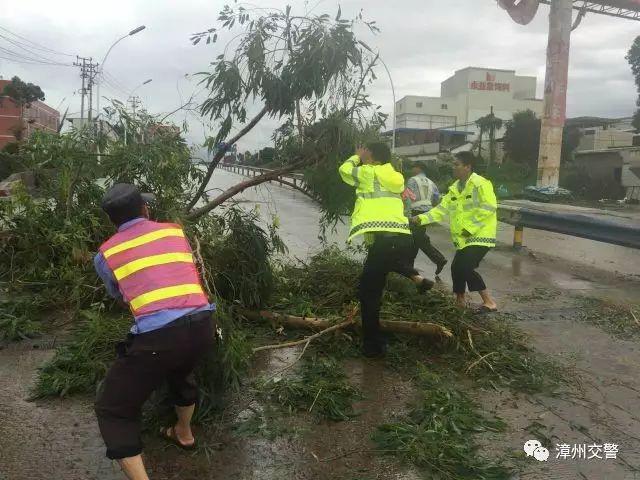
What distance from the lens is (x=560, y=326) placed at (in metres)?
5.78

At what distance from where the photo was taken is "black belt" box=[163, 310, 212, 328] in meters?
2.62

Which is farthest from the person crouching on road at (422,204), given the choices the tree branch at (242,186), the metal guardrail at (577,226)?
the tree branch at (242,186)

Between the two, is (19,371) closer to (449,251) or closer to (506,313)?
(506,313)

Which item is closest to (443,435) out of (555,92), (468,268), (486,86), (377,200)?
(377,200)

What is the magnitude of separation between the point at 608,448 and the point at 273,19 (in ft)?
13.5

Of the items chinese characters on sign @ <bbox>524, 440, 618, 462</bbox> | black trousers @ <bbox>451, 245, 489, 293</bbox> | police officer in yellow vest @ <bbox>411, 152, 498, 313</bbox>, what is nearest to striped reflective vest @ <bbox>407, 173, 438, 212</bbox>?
police officer in yellow vest @ <bbox>411, 152, 498, 313</bbox>

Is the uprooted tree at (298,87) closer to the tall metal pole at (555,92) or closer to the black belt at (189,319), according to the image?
the black belt at (189,319)

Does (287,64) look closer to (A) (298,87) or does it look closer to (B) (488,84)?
(A) (298,87)

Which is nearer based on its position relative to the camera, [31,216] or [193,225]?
[193,225]

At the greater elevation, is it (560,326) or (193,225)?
(193,225)

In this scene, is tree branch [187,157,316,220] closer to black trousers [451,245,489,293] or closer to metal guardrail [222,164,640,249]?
metal guardrail [222,164,640,249]

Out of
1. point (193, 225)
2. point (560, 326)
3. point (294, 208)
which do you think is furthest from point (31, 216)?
point (294, 208)

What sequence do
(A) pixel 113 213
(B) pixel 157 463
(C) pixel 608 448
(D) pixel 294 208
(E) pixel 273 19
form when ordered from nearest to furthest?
(A) pixel 113 213 → (B) pixel 157 463 → (C) pixel 608 448 → (E) pixel 273 19 → (D) pixel 294 208

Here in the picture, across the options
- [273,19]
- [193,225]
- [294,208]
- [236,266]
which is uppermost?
[273,19]
